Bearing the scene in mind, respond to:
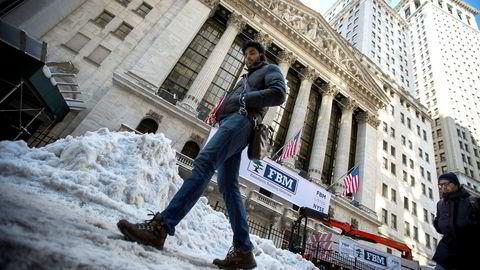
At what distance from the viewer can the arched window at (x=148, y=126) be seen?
16283mm

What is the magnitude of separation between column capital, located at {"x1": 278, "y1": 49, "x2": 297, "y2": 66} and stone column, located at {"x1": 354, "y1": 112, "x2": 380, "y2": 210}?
482 inches

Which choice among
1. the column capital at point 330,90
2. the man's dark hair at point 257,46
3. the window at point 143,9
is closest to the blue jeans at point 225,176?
the man's dark hair at point 257,46

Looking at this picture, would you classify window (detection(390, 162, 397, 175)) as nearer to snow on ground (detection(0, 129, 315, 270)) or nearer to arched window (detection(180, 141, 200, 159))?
arched window (detection(180, 141, 200, 159))

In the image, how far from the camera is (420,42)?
230ft

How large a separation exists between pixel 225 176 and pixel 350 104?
2992 centimetres

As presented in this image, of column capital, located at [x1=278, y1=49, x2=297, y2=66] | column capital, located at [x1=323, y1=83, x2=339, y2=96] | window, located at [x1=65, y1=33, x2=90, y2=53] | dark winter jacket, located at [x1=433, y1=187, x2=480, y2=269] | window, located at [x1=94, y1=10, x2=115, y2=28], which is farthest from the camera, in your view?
column capital, located at [x1=323, y1=83, x2=339, y2=96]

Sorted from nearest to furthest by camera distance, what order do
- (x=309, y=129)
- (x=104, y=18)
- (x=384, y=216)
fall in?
(x=104, y=18), (x=384, y=216), (x=309, y=129)

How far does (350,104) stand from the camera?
29031 mm

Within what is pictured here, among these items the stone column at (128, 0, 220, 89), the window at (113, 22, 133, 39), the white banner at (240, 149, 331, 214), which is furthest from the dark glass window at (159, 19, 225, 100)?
the white banner at (240, 149, 331, 214)

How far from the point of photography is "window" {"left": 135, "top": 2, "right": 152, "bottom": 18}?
66.5 ft

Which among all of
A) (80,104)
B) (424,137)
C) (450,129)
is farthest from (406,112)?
(80,104)

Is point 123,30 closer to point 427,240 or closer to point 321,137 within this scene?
point 321,137

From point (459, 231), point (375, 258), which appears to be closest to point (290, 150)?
point (375, 258)

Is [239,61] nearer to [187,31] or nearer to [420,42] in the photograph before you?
[187,31]
